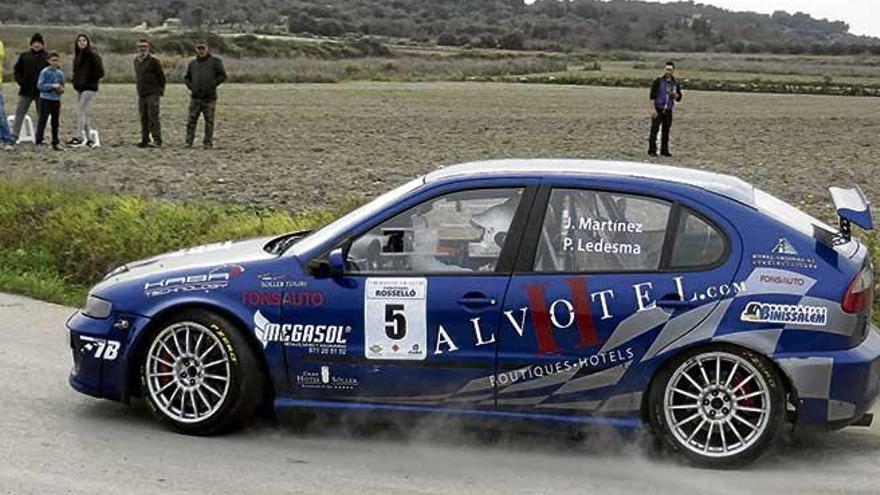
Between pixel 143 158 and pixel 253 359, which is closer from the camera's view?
pixel 253 359

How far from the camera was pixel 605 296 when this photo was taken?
6289mm

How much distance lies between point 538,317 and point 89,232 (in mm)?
6062

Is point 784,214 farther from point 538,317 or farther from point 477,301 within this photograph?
point 477,301

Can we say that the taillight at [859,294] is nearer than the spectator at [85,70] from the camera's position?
Yes

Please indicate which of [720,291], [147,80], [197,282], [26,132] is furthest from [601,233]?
[26,132]

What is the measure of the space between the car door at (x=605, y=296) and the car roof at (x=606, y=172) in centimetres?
21

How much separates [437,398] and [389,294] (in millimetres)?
576

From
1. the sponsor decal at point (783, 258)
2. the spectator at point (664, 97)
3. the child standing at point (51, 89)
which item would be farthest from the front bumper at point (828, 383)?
the spectator at point (664, 97)

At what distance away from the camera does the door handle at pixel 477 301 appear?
20.9ft

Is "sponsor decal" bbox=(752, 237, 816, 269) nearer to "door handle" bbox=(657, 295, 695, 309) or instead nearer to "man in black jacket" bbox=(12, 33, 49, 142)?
"door handle" bbox=(657, 295, 695, 309)

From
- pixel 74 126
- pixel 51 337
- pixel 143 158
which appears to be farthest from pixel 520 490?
pixel 74 126

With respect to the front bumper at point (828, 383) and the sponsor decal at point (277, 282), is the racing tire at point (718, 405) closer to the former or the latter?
the front bumper at point (828, 383)

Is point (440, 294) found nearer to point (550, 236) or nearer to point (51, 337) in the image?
point (550, 236)

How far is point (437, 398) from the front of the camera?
6.46 metres
